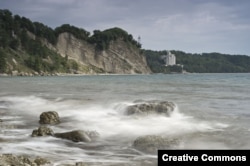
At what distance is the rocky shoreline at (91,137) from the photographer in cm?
909

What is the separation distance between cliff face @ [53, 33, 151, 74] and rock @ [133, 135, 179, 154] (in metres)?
143

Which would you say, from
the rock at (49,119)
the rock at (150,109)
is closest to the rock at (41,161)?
the rock at (49,119)

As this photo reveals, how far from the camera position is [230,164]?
25.9 feet

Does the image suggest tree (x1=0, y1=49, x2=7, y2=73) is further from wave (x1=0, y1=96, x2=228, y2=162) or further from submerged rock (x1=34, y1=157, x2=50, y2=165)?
submerged rock (x1=34, y1=157, x2=50, y2=165)

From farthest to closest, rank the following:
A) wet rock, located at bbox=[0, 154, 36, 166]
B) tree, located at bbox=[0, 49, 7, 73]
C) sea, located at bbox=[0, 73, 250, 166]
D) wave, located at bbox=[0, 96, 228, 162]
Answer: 1. tree, located at bbox=[0, 49, 7, 73]
2. wave, located at bbox=[0, 96, 228, 162]
3. sea, located at bbox=[0, 73, 250, 166]
4. wet rock, located at bbox=[0, 154, 36, 166]

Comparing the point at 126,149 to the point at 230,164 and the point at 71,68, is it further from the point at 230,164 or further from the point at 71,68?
the point at 71,68

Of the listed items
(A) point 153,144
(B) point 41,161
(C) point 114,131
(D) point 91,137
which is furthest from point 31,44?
(B) point 41,161

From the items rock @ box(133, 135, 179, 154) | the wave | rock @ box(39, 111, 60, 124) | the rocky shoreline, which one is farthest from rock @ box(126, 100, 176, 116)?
rock @ box(133, 135, 179, 154)

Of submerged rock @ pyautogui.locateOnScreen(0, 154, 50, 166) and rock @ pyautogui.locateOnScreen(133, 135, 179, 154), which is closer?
submerged rock @ pyautogui.locateOnScreen(0, 154, 50, 166)

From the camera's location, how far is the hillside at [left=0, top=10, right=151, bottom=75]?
129888 millimetres

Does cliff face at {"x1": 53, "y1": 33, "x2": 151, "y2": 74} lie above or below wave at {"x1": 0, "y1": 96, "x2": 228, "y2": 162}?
above

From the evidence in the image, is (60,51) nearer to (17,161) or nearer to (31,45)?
(31,45)

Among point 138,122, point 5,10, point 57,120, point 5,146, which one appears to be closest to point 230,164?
point 5,146

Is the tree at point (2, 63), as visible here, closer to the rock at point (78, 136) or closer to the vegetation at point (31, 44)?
the vegetation at point (31, 44)
